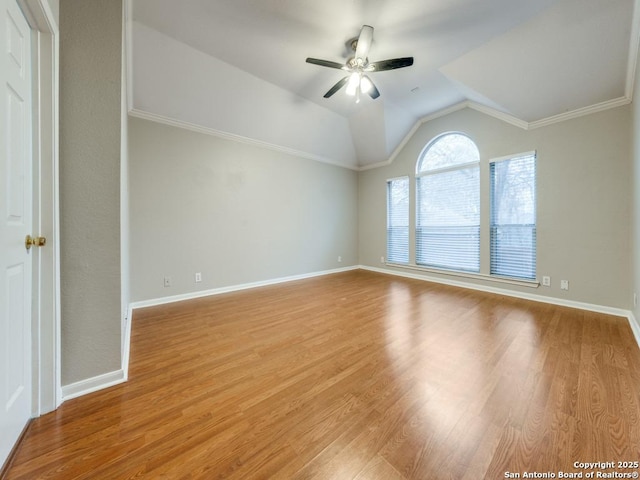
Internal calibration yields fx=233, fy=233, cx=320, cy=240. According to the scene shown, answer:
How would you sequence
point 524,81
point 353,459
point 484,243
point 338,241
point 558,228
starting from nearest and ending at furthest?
point 353,459 → point 524,81 → point 558,228 → point 484,243 → point 338,241

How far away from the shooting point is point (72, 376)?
144cm

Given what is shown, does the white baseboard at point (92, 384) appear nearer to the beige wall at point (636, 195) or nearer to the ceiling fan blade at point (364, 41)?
the ceiling fan blade at point (364, 41)

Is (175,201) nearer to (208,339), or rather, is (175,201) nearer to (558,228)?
(208,339)

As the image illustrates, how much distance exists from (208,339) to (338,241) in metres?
3.83

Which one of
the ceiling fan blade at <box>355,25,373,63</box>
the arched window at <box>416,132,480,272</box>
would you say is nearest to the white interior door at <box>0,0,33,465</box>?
the ceiling fan blade at <box>355,25,373,63</box>

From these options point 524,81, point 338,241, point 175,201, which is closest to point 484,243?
point 524,81

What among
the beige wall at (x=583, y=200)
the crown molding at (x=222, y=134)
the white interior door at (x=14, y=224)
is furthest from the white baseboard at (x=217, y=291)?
the beige wall at (x=583, y=200)

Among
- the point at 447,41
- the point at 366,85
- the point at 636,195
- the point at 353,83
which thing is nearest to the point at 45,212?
the point at 353,83

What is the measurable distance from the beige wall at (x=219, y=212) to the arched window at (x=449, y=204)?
6.35 feet

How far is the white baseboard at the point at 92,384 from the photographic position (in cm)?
142

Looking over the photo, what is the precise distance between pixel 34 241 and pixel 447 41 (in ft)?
13.2

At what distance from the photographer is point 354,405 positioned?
4.52ft

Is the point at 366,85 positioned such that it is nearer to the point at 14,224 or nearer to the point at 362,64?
the point at 362,64

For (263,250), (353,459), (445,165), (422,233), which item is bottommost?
(353,459)
